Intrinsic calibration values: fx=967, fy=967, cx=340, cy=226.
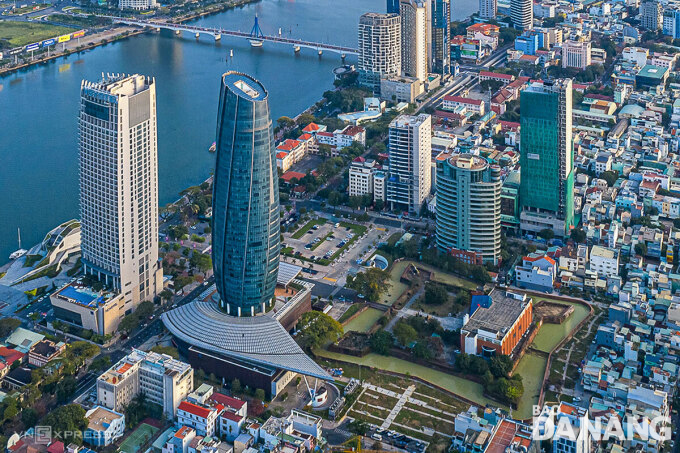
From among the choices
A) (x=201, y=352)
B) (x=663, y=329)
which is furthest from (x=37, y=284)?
(x=663, y=329)

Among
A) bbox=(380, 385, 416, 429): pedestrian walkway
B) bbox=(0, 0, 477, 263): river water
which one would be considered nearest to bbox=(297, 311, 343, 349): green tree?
bbox=(380, 385, 416, 429): pedestrian walkway

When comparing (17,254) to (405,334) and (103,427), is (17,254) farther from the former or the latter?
(405,334)

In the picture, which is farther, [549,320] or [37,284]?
[37,284]

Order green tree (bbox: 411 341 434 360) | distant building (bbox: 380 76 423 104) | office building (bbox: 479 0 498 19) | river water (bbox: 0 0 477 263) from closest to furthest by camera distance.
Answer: green tree (bbox: 411 341 434 360), river water (bbox: 0 0 477 263), distant building (bbox: 380 76 423 104), office building (bbox: 479 0 498 19)

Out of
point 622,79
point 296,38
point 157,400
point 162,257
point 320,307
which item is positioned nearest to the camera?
point 157,400

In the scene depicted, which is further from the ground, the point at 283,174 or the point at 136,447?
the point at 283,174

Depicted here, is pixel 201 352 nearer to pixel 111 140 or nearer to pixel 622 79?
pixel 111 140

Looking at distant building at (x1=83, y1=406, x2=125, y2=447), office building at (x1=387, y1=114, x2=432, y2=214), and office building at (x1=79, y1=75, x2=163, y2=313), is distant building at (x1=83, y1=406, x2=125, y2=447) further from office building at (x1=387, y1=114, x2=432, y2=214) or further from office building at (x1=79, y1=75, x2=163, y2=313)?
office building at (x1=387, y1=114, x2=432, y2=214)
